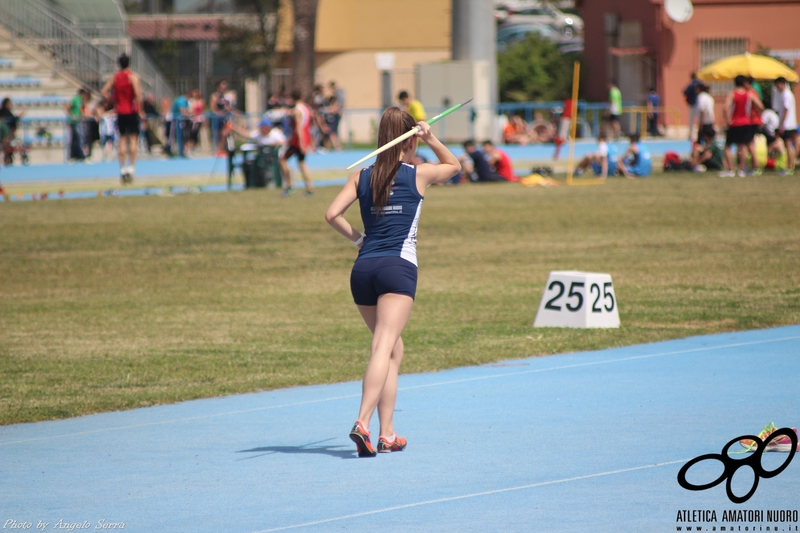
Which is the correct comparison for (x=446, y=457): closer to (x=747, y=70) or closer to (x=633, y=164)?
(x=633, y=164)

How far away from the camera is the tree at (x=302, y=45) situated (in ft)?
140

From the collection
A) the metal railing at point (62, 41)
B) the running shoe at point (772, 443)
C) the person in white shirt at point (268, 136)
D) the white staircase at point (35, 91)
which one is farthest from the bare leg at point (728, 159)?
the running shoe at point (772, 443)

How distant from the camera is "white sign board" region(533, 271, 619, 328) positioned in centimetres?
1070

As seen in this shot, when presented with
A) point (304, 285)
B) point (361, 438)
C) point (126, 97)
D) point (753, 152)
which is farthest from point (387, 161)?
point (753, 152)

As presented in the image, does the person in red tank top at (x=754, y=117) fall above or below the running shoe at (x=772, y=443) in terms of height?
above

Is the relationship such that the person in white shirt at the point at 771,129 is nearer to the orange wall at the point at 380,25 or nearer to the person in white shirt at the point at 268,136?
the person in white shirt at the point at 268,136

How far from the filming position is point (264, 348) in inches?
405

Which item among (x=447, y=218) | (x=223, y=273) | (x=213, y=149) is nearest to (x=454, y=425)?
(x=223, y=273)

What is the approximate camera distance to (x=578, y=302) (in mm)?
10859

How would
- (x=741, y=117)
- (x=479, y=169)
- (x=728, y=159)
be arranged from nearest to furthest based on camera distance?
(x=741, y=117) → (x=728, y=159) → (x=479, y=169)

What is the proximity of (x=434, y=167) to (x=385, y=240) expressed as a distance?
521mm

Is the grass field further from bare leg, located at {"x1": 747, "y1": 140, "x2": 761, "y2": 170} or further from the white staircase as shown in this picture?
the white staircase

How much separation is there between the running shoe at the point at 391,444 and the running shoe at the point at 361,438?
0.13 m

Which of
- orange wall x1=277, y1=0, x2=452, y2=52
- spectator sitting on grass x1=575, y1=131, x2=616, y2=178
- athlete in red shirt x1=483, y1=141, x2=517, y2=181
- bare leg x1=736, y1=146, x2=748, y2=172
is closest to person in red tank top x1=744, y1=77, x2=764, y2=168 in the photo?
bare leg x1=736, y1=146, x2=748, y2=172
